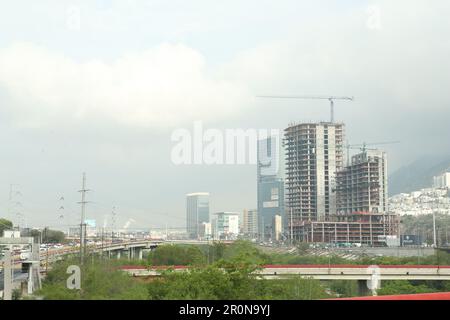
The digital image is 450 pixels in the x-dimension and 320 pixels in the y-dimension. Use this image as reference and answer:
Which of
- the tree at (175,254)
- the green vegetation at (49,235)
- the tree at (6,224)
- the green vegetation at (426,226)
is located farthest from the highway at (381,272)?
the green vegetation at (426,226)

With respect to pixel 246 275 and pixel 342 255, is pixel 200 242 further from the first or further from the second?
pixel 342 255

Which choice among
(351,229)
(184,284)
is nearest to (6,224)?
(184,284)

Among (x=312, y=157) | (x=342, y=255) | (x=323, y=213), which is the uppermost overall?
(x=312, y=157)

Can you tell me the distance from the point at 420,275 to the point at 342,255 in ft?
31.6

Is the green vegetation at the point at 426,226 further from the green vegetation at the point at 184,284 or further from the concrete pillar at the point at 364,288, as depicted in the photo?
the green vegetation at the point at 184,284

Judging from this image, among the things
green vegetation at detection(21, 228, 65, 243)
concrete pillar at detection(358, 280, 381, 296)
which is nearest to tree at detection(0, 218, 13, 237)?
green vegetation at detection(21, 228, 65, 243)

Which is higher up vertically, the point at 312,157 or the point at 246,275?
the point at 312,157

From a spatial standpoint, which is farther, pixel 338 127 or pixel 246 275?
pixel 338 127

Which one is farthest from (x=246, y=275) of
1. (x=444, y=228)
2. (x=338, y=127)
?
(x=444, y=228)

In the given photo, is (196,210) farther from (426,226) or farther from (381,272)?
(426,226)

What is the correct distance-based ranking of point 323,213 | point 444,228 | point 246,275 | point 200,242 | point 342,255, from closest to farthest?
point 246,275
point 200,242
point 342,255
point 323,213
point 444,228

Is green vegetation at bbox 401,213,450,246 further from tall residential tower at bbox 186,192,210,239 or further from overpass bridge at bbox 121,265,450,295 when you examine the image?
tall residential tower at bbox 186,192,210,239
